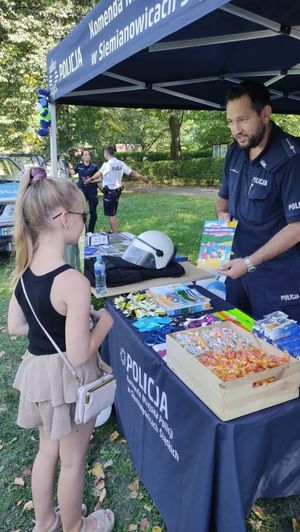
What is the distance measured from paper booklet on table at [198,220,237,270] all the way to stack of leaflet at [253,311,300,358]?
0.45 m

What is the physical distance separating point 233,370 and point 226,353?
0.14 m

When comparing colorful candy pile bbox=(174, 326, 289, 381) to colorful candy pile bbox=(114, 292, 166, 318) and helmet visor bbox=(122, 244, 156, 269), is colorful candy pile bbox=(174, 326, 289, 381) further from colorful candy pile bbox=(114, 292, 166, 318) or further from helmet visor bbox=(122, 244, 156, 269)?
helmet visor bbox=(122, 244, 156, 269)

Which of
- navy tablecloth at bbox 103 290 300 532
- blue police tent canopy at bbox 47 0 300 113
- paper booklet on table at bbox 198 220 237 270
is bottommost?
navy tablecloth at bbox 103 290 300 532

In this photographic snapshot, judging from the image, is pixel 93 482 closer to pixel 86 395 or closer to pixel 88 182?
pixel 86 395

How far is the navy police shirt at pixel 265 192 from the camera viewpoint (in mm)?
2035

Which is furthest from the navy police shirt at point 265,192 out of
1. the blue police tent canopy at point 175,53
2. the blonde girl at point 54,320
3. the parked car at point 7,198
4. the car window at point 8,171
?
the car window at point 8,171

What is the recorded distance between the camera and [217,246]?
6.77 ft

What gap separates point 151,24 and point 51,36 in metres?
12.4

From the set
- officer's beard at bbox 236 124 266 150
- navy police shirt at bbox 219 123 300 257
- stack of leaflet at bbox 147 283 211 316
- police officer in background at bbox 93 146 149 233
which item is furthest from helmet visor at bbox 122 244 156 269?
police officer in background at bbox 93 146 149 233

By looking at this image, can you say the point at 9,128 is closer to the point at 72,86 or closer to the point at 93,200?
the point at 93,200

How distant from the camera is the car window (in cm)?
695

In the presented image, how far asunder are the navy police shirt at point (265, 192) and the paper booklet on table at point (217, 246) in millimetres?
233

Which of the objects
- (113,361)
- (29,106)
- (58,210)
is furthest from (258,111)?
(29,106)

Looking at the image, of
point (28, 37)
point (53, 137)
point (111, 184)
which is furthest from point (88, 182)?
point (28, 37)
